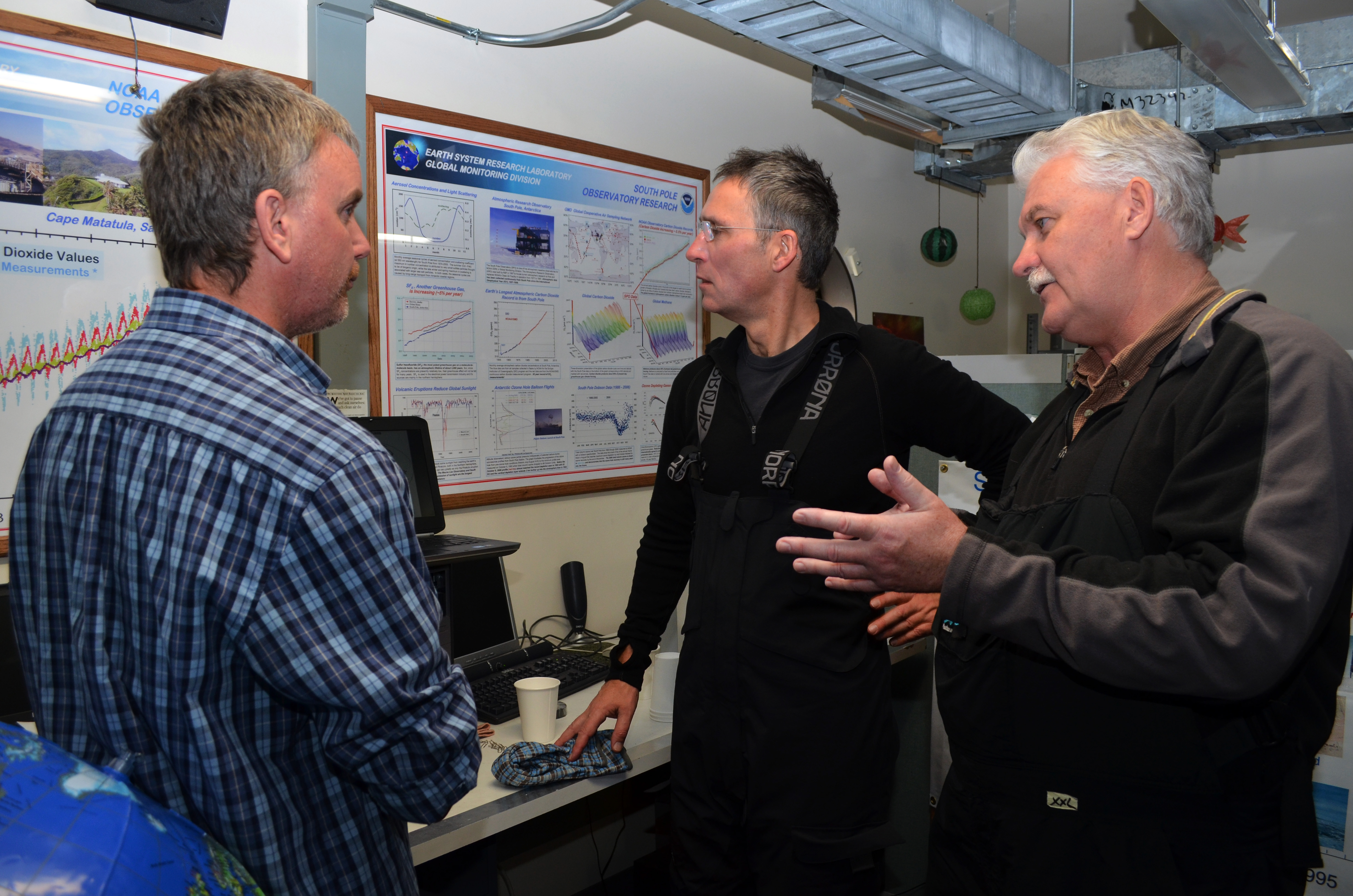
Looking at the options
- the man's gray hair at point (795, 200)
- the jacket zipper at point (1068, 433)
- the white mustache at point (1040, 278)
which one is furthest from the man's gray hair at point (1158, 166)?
the man's gray hair at point (795, 200)

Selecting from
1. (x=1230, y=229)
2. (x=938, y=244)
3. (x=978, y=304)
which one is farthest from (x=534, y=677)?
(x=1230, y=229)

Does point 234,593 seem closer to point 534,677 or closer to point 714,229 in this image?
point 534,677

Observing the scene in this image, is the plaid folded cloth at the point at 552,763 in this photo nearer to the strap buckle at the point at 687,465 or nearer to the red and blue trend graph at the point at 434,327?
the strap buckle at the point at 687,465

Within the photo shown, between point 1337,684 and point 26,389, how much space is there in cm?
211

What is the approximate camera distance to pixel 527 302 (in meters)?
2.38

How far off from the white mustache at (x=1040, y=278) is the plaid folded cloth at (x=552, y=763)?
111 centimetres

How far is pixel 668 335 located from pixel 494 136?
31.0 inches

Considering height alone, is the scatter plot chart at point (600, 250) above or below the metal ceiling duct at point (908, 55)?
below

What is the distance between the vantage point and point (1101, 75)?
3.75 metres

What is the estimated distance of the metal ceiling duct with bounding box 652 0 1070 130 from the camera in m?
1.92

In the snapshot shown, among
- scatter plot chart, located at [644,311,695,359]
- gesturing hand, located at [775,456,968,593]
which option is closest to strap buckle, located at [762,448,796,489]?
gesturing hand, located at [775,456,968,593]

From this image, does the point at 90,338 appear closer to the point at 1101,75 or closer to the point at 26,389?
the point at 26,389

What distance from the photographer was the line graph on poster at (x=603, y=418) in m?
2.52

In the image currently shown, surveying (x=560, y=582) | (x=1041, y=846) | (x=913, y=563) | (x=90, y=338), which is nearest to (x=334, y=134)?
(x=913, y=563)
